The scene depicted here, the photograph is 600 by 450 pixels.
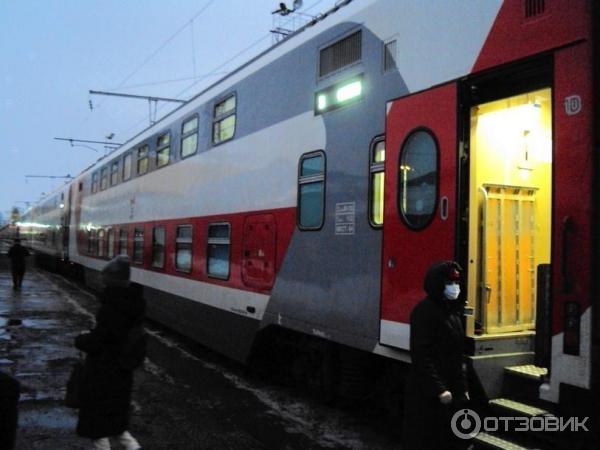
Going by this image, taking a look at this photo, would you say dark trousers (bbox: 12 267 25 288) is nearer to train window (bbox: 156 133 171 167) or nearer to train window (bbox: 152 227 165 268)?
train window (bbox: 152 227 165 268)

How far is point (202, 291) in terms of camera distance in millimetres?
8398

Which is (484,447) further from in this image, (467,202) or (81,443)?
(81,443)

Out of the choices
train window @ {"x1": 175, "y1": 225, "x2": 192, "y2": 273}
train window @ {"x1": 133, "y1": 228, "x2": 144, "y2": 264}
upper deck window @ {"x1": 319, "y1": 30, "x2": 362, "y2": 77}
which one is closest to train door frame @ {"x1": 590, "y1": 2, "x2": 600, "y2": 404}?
upper deck window @ {"x1": 319, "y1": 30, "x2": 362, "y2": 77}

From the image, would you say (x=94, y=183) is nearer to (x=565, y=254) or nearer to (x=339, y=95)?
(x=339, y=95)

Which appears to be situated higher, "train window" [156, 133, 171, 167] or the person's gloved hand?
"train window" [156, 133, 171, 167]

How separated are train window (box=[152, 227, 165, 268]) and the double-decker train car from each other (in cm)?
Answer: 286

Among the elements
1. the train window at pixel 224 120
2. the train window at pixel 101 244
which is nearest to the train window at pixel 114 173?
the train window at pixel 101 244

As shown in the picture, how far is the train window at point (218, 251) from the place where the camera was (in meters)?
7.67

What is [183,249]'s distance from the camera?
366 inches

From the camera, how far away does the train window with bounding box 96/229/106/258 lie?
16.1 meters

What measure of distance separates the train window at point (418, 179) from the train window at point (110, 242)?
454 inches

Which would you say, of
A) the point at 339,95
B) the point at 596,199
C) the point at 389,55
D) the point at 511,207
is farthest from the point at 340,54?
the point at 596,199

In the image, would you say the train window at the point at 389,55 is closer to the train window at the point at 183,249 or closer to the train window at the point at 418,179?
the train window at the point at 418,179

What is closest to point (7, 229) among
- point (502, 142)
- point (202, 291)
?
point (202, 291)
